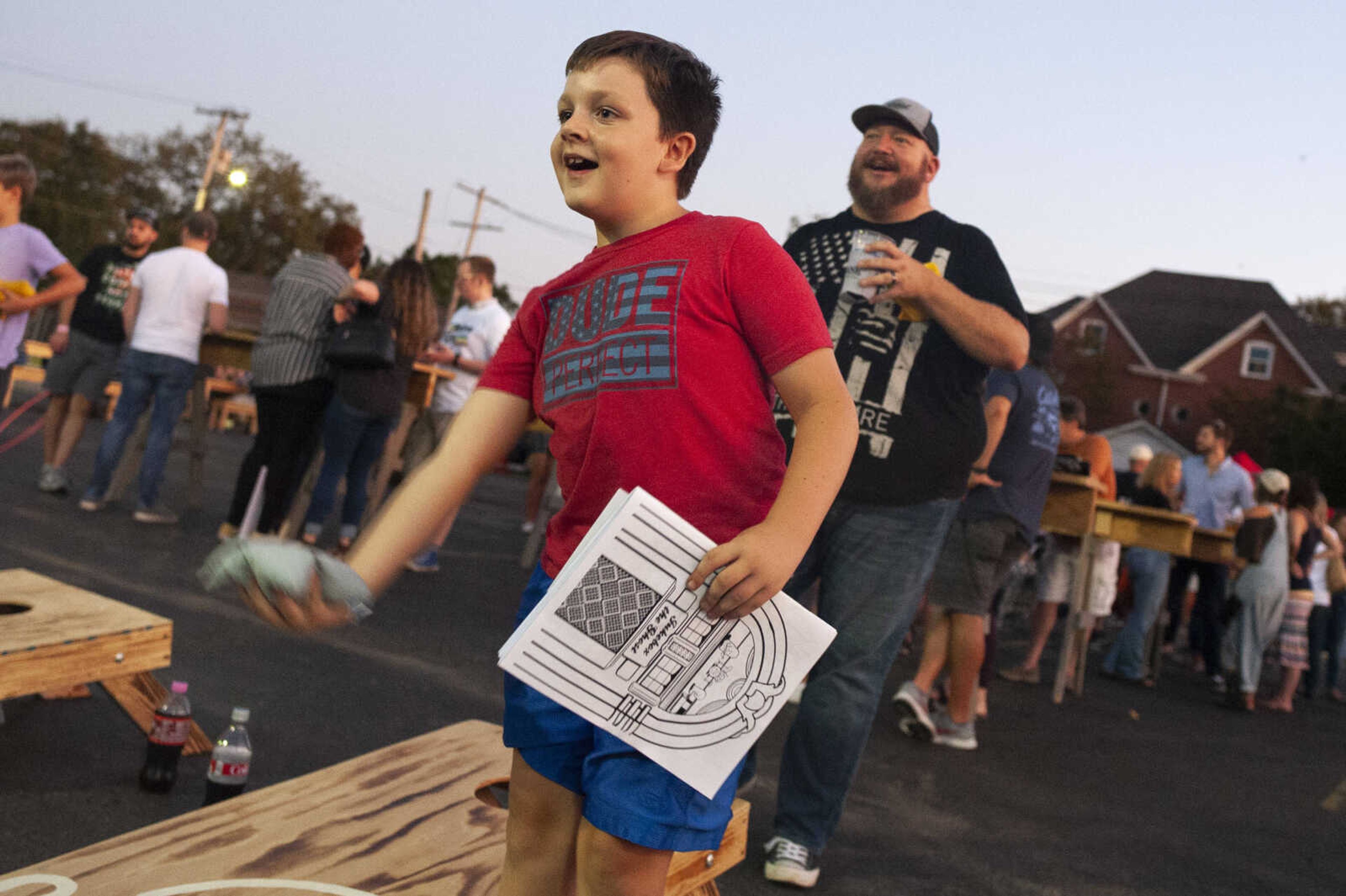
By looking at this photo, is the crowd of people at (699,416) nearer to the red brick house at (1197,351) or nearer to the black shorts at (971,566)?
the black shorts at (971,566)

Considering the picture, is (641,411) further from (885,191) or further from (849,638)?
(885,191)

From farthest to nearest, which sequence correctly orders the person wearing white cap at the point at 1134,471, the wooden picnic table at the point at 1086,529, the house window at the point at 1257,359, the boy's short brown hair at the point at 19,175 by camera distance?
the house window at the point at 1257,359 < the person wearing white cap at the point at 1134,471 < the wooden picnic table at the point at 1086,529 < the boy's short brown hair at the point at 19,175

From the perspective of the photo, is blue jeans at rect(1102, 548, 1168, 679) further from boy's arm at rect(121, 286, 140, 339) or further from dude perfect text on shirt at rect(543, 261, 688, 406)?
dude perfect text on shirt at rect(543, 261, 688, 406)

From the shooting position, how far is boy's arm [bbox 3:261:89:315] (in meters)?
6.05

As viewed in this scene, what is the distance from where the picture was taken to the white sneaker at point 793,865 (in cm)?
342

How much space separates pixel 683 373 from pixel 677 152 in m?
0.36

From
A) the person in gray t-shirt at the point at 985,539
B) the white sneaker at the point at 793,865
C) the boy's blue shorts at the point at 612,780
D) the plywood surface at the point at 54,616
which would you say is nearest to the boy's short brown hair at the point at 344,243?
the plywood surface at the point at 54,616

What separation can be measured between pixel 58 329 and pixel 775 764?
258 inches

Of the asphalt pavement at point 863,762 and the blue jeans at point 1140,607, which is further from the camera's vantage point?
the blue jeans at point 1140,607

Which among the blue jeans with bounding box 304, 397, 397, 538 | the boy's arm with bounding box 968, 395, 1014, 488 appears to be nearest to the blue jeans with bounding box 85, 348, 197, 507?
the blue jeans with bounding box 304, 397, 397, 538

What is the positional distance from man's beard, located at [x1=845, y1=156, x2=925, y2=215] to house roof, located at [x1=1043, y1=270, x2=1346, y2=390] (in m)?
51.5

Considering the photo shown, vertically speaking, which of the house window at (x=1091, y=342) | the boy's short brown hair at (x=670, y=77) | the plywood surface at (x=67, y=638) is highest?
the house window at (x=1091, y=342)

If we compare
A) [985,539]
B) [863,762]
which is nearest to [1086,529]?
[985,539]

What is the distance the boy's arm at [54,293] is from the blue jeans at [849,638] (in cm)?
460
